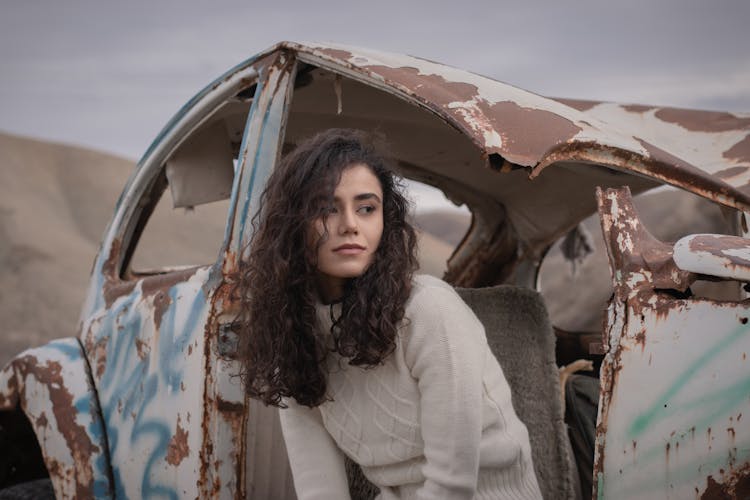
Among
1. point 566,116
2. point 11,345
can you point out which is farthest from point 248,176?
point 11,345

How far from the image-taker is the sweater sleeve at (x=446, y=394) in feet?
6.02

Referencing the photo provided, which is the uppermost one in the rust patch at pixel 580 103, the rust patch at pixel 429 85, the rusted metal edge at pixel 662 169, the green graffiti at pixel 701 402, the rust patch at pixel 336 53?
the rust patch at pixel 580 103

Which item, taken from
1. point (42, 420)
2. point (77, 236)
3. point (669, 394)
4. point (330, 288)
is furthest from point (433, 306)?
point (77, 236)

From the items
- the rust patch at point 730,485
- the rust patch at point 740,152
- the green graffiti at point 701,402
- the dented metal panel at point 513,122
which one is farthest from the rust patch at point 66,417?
the rust patch at point 740,152

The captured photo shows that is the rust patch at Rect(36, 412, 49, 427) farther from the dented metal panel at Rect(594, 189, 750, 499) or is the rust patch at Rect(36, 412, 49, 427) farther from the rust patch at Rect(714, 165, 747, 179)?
the rust patch at Rect(714, 165, 747, 179)

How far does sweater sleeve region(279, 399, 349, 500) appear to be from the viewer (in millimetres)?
2078

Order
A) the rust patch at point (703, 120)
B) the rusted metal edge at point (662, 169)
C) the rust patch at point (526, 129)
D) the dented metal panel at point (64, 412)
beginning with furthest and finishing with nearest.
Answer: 1. the rust patch at point (703, 120)
2. the dented metal panel at point (64, 412)
3. the rusted metal edge at point (662, 169)
4. the rust patch at point (526, 129)

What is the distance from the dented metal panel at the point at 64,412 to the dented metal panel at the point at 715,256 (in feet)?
6.29

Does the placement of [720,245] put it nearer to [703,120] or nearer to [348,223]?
[348,223]

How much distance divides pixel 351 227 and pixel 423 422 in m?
0.49

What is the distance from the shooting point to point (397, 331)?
75.5 inches

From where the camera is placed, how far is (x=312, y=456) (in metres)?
2.10

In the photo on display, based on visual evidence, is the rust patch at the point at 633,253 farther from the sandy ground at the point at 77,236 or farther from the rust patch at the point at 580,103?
the sandy ground at the point at 77,236

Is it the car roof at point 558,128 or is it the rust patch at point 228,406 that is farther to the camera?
the rust patch at point 228,406
